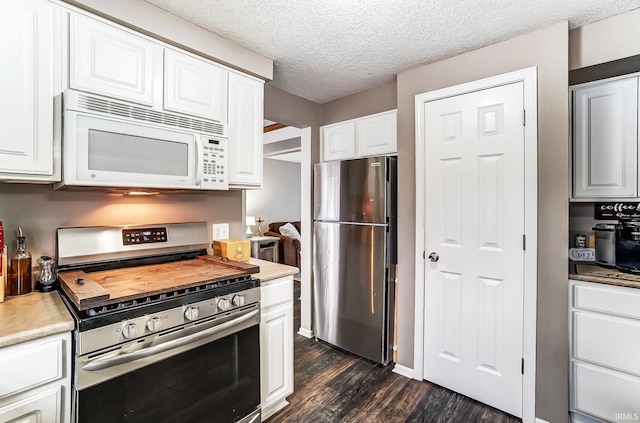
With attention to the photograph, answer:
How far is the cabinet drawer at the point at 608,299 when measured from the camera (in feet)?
5.28

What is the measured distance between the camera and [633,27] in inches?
65.5

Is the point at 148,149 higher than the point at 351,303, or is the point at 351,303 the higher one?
the point at 148,149

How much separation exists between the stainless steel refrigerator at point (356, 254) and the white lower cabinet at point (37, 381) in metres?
1.94

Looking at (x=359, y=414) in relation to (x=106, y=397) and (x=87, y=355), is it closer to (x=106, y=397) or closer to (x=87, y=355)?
(x=106, y=397)

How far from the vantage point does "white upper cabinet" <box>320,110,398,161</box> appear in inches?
103

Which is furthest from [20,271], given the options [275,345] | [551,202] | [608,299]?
[608,299]

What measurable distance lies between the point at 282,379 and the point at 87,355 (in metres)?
1.15

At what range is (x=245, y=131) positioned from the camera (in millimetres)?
2053

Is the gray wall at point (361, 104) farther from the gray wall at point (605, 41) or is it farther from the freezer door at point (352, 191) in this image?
the gray wall at point (605, 41)

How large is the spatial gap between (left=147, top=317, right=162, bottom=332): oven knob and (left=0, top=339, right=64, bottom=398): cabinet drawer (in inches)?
11.0

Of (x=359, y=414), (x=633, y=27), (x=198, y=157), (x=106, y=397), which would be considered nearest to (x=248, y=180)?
(x=198, y=157)

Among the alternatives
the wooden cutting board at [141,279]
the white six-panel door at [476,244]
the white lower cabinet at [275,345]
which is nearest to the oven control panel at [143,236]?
the wooden cutting board at [141,279]

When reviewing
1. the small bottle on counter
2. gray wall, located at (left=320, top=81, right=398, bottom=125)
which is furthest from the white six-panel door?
the small bottle on counter

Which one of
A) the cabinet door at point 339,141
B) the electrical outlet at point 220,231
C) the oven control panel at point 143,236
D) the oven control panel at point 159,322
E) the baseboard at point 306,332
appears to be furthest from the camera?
the baseboard at point 306,332
